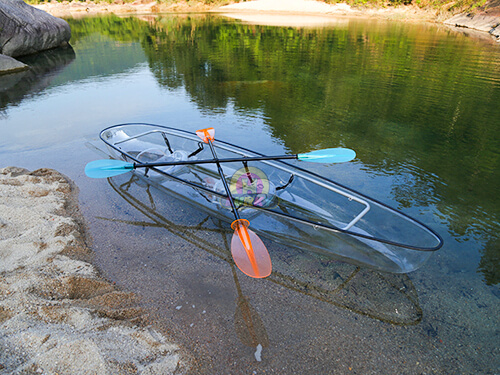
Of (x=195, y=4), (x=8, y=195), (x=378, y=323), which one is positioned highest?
(x=195, y=4)

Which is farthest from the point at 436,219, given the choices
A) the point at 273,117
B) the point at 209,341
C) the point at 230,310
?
the point at 273,117

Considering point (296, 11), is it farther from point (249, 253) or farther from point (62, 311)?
point (62, 311)

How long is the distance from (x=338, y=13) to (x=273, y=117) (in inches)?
1810

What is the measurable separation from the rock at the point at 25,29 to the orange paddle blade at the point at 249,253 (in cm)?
1857

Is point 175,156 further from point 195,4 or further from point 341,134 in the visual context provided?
point 195,4

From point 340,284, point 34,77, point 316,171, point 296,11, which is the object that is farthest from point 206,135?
point 296,11

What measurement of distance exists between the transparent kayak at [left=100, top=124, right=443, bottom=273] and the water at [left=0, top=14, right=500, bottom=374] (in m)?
0.21

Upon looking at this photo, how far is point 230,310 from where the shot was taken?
316cm

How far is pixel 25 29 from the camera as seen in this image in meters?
16.8

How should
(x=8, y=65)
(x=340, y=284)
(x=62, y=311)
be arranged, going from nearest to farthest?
(x=62, y=311), (x=340, y=284), (x=8, y=65)

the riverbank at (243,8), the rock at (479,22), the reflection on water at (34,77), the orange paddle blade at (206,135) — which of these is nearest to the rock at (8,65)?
the reflection on water at (34,77)

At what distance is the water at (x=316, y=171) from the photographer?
9.42 ft

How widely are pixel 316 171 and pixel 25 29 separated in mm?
19163

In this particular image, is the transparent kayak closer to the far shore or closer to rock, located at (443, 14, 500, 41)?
rock, located at (443, 14, 500, 41)
